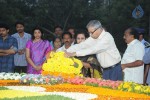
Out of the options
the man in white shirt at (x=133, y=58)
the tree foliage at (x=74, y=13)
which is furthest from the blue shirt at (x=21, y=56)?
the tree foliage at (x=74, y=13)

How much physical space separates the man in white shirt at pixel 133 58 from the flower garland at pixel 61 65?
107 cm

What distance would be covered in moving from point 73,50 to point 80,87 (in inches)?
69.7

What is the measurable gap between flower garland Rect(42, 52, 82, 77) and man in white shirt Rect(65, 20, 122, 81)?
0.50ft

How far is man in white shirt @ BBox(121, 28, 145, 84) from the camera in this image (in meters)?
8.33

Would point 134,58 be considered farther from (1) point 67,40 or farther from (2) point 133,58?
(1) point 67,40

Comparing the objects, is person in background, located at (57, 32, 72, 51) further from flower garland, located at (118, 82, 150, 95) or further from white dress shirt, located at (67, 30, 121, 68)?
flower garland, located at (118, 82, 150, 95)

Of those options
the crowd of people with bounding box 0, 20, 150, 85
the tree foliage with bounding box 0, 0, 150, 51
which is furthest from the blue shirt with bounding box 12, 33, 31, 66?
Result: the tree foliage with bounding box 0, 0, 150, 51

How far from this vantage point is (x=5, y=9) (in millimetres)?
30422

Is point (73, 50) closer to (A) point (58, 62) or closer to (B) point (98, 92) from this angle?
(A) point (58, 62)

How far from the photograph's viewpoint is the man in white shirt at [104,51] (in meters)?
8.29

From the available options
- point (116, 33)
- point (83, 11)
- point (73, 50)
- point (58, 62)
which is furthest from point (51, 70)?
point (83, 11)

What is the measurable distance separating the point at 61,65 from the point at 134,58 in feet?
5.28

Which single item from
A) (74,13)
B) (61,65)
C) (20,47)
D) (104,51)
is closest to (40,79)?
(61,65)

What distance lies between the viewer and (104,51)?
8492 millimetres
